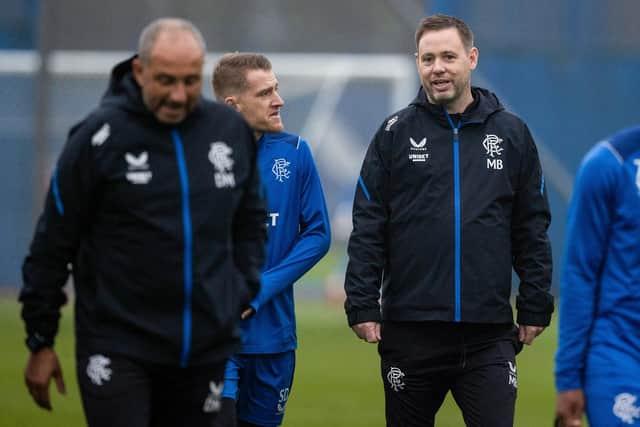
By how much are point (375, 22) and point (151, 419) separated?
32.2 feet

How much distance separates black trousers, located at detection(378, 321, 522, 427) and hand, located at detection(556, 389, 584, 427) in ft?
3.67

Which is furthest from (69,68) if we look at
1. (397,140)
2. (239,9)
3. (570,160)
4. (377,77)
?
(397,140)

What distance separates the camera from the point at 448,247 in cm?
506

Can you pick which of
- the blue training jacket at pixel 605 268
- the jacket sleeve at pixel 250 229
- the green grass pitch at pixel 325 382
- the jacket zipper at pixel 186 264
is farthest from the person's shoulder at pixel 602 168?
the green grass pitch at pixel 325 382

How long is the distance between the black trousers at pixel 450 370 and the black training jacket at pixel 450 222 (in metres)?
0.09

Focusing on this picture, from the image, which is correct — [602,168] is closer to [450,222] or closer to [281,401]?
[450,222]

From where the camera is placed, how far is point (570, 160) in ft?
40.4

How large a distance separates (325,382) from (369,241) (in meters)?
4.75

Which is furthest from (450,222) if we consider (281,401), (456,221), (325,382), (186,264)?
(325,382)

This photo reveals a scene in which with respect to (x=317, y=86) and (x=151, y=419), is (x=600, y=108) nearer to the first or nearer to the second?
(x=317, y=86)

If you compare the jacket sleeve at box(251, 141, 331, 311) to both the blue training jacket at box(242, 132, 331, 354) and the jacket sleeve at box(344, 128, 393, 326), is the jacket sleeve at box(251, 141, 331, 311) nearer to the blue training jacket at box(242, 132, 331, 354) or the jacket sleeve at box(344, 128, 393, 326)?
the blue training jacket at box(242, 132, 331, 354)

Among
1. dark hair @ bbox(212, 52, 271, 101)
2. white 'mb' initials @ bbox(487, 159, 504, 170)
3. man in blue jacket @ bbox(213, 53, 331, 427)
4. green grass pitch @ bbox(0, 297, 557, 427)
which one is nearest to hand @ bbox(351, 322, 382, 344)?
man in blue jacket @ bbox(213, 53, 331, 427)

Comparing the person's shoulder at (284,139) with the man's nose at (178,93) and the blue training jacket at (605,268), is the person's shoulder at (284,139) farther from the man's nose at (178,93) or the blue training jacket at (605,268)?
the blue training jacket at (605,268)

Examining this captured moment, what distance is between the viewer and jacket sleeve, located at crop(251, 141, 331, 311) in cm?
522
